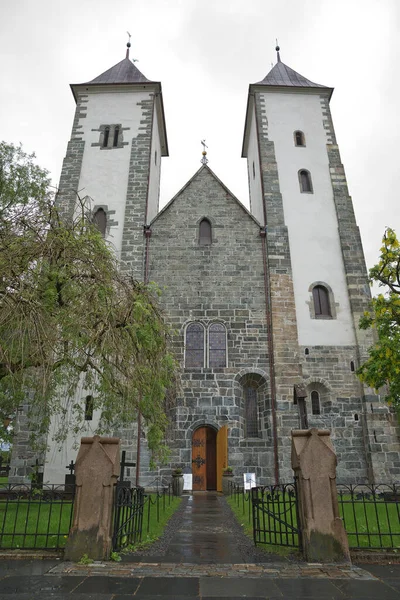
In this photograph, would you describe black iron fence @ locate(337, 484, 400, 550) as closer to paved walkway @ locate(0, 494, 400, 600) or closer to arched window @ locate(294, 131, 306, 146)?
paved walkway @ locate(0, 494, 400, 600)

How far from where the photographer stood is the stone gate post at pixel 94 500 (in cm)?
602

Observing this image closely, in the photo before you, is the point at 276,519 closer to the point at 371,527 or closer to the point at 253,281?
the point at 371,527

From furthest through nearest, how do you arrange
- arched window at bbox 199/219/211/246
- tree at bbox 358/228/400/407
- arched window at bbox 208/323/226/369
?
arched window at bbox 199/219/211/246, arched window at bbox 208/323/226/369, tree at bbox 358/228/400/407

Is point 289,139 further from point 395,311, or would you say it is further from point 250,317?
point 395,311

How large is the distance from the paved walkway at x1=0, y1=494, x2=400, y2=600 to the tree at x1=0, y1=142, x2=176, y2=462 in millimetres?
2352

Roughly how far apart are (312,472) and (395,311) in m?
6.67

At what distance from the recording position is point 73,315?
7.42 metres

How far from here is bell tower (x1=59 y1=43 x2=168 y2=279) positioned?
18188mm

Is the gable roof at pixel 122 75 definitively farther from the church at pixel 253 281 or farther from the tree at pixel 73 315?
the tree at pixel 73 315

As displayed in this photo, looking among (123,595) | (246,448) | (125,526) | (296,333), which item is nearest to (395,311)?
(296,333)

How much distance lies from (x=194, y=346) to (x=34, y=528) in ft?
30.3

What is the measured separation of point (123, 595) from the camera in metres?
4.50

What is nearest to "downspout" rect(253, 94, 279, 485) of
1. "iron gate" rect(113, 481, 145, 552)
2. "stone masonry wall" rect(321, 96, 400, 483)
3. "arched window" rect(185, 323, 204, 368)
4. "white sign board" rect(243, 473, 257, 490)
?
"white sign board" rect(243, 473, 257, 490)

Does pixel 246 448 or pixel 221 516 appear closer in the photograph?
pixel 221 516
